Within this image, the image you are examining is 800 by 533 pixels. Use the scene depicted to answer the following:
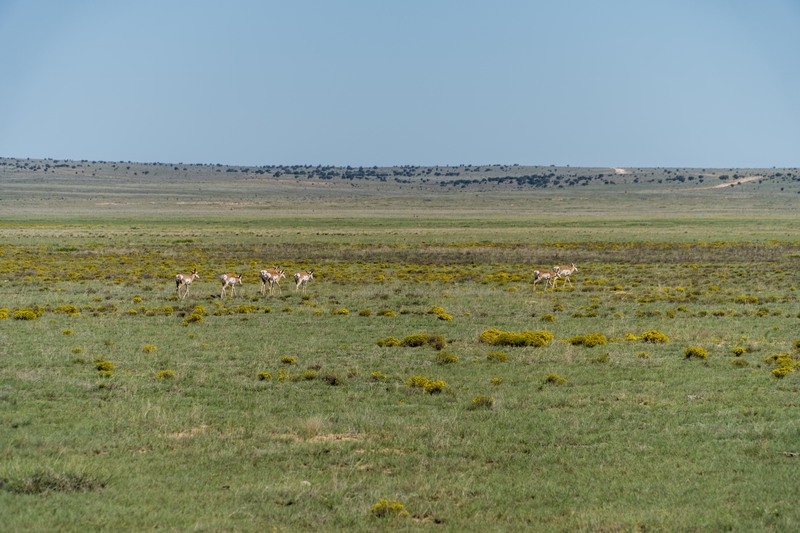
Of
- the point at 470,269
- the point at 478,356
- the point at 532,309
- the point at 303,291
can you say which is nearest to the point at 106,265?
the point at 303,291

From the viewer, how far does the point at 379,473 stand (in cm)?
1095

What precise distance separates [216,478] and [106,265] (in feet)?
129

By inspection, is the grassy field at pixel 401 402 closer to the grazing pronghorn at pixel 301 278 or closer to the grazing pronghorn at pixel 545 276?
the grazing pronghorn at pixel 301 278

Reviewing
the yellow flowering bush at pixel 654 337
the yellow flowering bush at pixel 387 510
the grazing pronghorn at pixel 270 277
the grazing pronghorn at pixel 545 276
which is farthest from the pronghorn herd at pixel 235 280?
the yellow flowering bush at pixel 387 510

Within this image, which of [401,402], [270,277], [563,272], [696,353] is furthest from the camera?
[563,272]

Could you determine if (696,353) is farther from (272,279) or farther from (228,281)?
(228,281)

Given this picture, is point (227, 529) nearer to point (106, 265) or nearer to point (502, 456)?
point (502, 456)

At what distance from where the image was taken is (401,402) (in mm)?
14875

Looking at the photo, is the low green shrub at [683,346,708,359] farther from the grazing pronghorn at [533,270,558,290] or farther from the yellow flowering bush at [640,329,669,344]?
the grazing pronghorn at [533,270,558,290]

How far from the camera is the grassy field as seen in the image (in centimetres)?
963

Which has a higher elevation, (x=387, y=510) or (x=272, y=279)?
(x=387, y=510)

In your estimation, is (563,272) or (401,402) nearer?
(401,402)

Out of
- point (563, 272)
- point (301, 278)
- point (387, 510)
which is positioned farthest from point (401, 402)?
point (563, 272)

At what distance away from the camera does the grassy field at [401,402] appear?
963 centimetres
